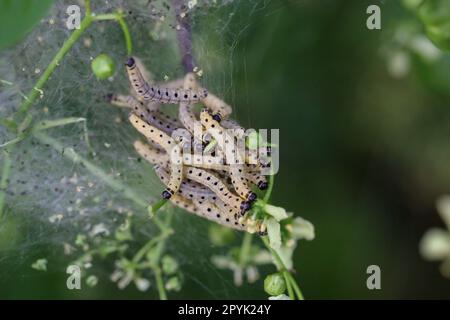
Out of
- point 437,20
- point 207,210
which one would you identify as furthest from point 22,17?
point 437,20

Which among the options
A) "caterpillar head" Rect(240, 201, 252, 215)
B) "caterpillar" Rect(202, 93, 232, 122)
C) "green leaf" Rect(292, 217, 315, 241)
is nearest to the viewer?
"caterpillar head" Rect(240, 201, 252, 215)

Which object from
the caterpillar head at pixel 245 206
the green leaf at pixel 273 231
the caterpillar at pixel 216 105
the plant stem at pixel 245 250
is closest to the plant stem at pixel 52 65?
the caterpillar at pixel 216 105

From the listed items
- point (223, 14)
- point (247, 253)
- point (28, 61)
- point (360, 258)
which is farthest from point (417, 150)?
point (28, 61)

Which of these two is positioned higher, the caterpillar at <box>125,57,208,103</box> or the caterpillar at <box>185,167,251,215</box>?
the caterpillar at <box>125,57,208,103</box>

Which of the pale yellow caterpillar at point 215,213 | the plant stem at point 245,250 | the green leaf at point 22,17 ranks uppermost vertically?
the green leaf at point 22,17

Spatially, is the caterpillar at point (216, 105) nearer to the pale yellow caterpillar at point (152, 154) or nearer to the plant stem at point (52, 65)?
the pale yellow caterpillar at point (152, 154)

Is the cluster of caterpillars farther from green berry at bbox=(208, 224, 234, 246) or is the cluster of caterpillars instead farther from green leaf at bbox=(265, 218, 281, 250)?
green berry at bbox=(208, 224, 234, 246)

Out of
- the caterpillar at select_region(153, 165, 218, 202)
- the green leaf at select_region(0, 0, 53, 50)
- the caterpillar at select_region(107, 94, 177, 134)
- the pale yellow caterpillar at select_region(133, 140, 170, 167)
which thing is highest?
the green leaf at select_region(0, 0, 53, 50)

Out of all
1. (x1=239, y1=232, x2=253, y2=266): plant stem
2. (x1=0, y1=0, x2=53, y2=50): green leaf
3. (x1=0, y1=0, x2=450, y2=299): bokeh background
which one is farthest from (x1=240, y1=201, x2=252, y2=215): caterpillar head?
(x1=0, y1=0, x2=53, y2=50): green leaf
